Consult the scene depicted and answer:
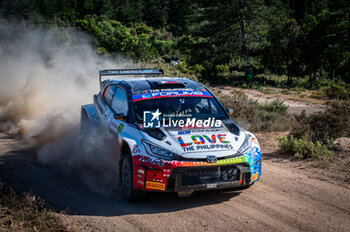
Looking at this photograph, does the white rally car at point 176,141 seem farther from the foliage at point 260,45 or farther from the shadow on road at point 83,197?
the foliage at point 260,45

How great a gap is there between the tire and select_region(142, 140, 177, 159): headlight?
0.39 m

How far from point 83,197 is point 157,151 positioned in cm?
156

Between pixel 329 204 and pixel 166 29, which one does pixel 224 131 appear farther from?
pixel 166 29

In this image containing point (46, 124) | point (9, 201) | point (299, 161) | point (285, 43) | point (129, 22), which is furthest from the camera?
point (129, 22)

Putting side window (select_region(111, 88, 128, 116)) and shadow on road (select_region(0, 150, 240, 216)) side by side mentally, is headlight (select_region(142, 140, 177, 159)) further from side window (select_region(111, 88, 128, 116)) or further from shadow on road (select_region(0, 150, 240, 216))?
side window (select_region(111, 88, 128, 116))

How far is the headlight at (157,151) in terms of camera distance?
198 inches

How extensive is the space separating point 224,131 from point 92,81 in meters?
10.4

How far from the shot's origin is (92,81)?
1501 cm

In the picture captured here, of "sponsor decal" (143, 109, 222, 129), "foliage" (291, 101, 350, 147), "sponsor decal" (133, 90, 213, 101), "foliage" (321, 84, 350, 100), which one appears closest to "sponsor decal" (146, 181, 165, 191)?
"sponsor decal" (143, 109, 222, 129)

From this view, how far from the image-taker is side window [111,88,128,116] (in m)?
6.31

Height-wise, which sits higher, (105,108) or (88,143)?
(105,108)

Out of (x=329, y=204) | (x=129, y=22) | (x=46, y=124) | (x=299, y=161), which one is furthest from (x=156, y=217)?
(x=129, y=22)

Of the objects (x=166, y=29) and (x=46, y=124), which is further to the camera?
(x=166, y=29)

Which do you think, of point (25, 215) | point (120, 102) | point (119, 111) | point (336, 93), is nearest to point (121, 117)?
point (119, 111)
